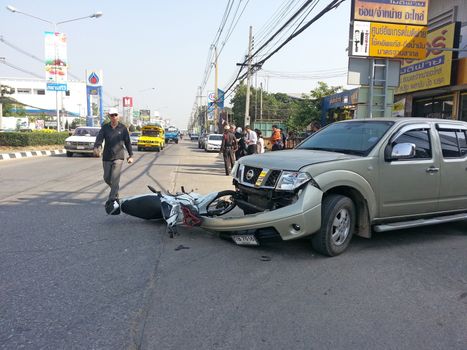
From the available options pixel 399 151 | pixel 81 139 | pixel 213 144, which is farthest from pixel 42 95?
pixel 399 151

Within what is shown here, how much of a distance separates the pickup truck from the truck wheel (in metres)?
0.01

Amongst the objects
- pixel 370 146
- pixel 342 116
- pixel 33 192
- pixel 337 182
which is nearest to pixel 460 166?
pixel 370 146

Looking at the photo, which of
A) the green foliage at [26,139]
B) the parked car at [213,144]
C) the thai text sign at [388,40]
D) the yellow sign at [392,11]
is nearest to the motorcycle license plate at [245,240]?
the thai text sign at [388,40]

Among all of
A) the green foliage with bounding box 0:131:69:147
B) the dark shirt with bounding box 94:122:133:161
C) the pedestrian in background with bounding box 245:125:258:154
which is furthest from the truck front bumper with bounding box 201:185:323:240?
the green foliage with bounding box 0:131:69:147

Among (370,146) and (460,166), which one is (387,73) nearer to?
(460,166)

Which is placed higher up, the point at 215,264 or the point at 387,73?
the point at 387,73

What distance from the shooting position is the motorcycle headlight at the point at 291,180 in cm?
486

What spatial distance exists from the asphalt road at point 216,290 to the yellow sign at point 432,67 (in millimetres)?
9631

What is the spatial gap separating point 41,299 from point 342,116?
23681 mm

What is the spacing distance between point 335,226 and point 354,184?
58 centimetres

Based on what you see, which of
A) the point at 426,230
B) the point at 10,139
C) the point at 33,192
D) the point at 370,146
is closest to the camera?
the point at 370,146

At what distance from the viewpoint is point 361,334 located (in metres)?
3.27

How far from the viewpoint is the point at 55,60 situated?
30859mm

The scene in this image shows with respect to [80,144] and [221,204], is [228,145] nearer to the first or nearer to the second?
[221,204]
